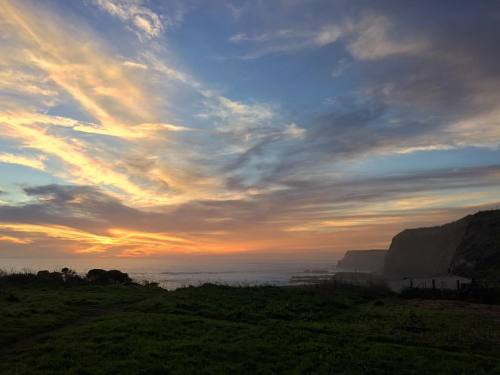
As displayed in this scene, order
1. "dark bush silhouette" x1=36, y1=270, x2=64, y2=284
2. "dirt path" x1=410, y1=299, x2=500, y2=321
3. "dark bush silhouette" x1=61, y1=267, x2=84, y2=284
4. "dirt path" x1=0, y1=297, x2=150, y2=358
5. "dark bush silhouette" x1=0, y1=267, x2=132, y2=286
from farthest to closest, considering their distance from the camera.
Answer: "dark bush silhouette" x1=61, y1=267, x2=84, y2=284
"dark bush silhouette" x1=36, y1=270, x2=64, y2=284
"dark bush silhouette" x1=0, y1=267, x2=132, y2=286
"dirt path" x1=410, y1=299, x2=500, y2=321
"dirt path" x1=0, y1=297, x2=150, y2=358

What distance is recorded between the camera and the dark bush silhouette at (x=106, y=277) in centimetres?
5212

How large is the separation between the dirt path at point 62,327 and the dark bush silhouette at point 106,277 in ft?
66.8

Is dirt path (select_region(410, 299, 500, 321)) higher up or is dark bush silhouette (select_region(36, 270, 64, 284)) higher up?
dark bush silhouette (select_region(36, 270, 64, 284))

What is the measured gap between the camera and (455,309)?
103 ft

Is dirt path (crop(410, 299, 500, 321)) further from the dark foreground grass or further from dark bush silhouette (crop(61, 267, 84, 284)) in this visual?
dark bush silhouette (crop(61, 267, 84, 284))

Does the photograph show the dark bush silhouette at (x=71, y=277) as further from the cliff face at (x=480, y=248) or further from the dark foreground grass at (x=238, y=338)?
the cliff face at (x=480, y=248)

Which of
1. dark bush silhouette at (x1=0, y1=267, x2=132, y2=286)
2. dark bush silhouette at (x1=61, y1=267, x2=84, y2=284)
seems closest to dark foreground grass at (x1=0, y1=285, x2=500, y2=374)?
dark bush silhouette at (x1=0, y1=267, x2=132, y2=286)

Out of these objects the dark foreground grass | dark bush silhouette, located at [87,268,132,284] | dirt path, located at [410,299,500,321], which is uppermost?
dark bush silhouette, located at [87,268,132,284]

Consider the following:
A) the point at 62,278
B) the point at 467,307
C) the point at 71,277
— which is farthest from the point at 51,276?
the point at 467,307

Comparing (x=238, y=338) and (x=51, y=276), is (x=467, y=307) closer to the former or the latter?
(x=238, y=338)

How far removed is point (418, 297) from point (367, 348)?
26581 mm

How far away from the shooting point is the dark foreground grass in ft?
51.6

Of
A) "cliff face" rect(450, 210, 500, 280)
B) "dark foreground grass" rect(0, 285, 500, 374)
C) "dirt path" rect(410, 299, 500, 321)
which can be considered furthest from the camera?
"cliff face" rect(450, 210, 500, 280)

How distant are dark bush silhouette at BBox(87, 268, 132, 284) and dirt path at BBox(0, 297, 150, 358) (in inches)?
801
